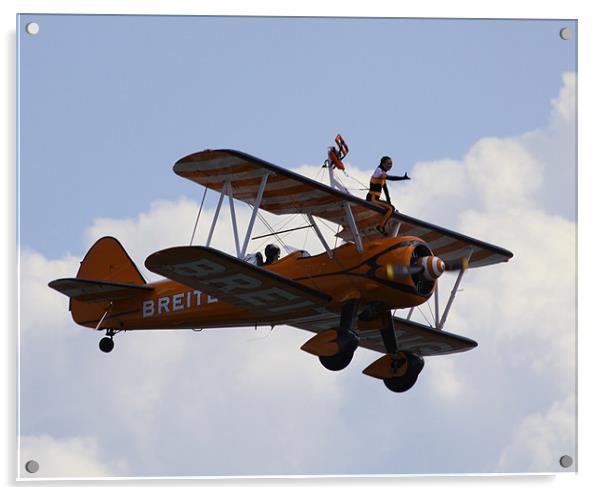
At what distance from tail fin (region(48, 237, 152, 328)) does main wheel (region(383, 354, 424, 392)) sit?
2880 mm

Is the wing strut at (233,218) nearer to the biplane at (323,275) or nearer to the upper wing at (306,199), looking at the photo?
the biplane at (323,275)

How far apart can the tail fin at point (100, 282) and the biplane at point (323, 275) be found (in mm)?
56

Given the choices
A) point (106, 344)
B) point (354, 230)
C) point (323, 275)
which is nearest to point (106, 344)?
point (106, 344)

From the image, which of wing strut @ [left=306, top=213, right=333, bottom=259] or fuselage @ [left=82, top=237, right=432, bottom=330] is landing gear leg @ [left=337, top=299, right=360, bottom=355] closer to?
fuselage @ [left=82, top=237, right=432, bottom=330]

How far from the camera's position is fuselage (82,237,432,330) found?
15000 mm

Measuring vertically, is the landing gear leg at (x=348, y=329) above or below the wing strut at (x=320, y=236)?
below

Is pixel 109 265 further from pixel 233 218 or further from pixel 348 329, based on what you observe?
pixel 348 329

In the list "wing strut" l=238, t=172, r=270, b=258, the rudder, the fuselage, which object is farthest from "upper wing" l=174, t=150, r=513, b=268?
the rudder

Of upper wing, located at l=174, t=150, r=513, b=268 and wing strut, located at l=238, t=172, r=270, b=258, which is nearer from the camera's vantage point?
wing strut, located at l=238, t=172, r=270, b=258

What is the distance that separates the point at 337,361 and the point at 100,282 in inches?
119

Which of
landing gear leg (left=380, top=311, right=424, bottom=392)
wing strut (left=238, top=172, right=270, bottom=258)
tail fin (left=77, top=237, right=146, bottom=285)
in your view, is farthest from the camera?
tail fin (left=77, top=237, right=146, bottom=285)

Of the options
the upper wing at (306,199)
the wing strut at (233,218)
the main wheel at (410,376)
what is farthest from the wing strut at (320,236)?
the main wheel at (410,376)

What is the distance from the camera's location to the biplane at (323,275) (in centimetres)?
1474
